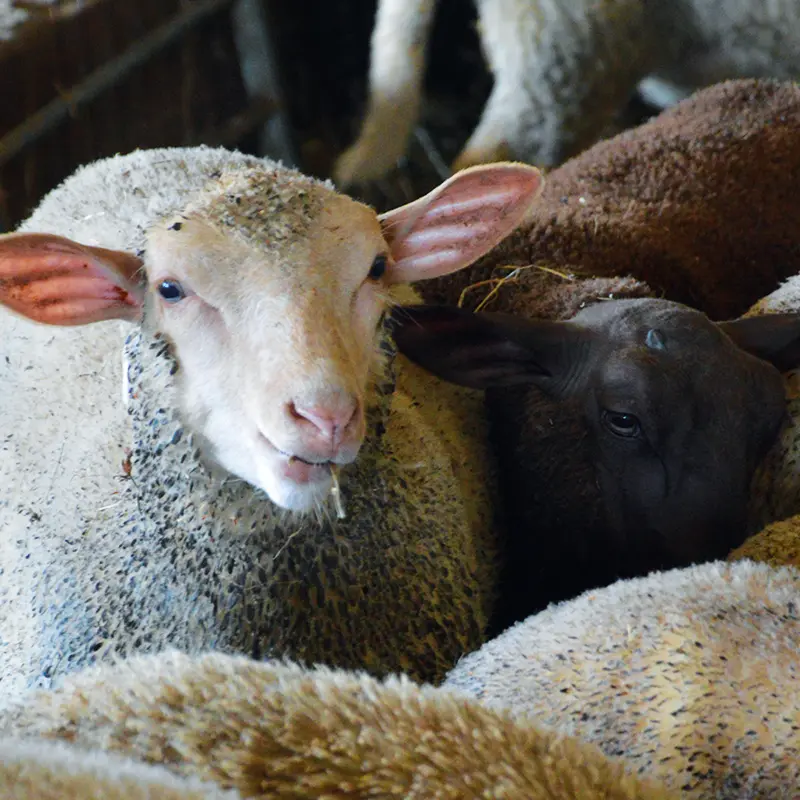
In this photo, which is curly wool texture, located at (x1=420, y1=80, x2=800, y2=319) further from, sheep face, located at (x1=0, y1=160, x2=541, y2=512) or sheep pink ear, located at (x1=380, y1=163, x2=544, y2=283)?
sheep face, located at (x1=0, y1=160, x2=541, y2=512)

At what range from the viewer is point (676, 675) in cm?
97

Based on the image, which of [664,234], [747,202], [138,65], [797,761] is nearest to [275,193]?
[797,761]

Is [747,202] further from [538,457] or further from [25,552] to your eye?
[25,552]

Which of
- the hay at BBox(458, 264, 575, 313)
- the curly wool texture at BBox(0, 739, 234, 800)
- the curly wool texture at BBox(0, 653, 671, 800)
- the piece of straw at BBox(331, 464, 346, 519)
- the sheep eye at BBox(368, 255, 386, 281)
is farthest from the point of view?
the hay at BBox(458, 264, 575, 313)

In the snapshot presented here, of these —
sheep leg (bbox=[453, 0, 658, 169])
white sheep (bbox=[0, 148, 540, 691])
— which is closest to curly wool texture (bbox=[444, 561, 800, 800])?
white sheep (bbox=[0, 148, 540, 691])

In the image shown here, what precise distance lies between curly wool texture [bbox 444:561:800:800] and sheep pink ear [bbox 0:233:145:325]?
60 cm

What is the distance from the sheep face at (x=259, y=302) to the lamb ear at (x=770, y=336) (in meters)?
0.54

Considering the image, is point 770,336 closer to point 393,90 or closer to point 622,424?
point 622,424

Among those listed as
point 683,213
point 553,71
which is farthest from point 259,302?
point 553,71

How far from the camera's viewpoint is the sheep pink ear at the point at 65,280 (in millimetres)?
1210

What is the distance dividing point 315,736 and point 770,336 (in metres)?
1.13

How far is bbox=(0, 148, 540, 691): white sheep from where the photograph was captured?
3.66ft

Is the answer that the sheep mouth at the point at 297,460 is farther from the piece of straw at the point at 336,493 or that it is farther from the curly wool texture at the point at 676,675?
the curly wool texture at the point at 676,675

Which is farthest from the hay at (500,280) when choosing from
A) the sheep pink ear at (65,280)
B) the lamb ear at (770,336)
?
the sheep pink ear at (65,280)
